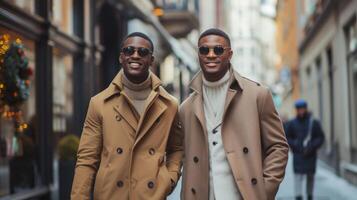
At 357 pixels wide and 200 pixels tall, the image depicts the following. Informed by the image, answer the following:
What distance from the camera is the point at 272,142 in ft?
13.0

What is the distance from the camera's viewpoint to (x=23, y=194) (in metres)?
9.18

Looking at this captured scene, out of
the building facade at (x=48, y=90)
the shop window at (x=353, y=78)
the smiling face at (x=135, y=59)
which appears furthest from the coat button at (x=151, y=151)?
the shop window at (x=353, y=78)

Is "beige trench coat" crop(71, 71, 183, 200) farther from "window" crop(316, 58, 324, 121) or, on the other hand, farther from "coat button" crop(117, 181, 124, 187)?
"window" crop(316, 58, 324, 121)

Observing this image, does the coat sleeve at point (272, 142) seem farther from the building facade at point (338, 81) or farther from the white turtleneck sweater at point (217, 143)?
the building facade at point (338, 81)

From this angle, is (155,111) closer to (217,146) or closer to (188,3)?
(217,146)

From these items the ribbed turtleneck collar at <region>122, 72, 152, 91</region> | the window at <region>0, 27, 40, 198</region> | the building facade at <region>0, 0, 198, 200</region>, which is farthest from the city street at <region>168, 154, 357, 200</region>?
the ribbed turtleneck collar at <region>122, 72, 152, 91</region>

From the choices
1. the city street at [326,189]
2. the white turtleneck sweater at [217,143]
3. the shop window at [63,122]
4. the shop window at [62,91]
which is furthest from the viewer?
the city street at [326,189]

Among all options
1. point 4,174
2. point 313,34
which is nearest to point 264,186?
point 4,174

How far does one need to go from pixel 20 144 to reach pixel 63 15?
132 inches

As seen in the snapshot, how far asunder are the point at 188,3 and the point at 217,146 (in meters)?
22.1

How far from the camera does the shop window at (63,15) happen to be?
11.3m

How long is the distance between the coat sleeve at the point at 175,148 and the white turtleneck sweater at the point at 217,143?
217 mm

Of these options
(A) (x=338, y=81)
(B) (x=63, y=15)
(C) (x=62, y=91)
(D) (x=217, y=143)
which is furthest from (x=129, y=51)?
(A) (x=338, y=81)

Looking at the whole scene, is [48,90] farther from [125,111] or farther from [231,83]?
[231,83]
